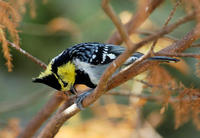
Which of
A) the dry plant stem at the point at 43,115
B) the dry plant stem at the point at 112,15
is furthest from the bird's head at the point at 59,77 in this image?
the dry plant stem at the point at 112,15

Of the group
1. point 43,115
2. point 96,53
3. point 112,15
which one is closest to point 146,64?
point 96,53

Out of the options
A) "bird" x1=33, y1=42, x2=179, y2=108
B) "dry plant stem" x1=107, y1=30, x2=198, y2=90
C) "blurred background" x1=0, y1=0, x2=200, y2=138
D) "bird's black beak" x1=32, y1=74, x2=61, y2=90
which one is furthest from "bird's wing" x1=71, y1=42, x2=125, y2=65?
"blurred background" x1=0, y1=0, x2=200, y2=138

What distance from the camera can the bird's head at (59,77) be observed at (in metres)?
1.75

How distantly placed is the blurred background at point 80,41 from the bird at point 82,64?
935mm

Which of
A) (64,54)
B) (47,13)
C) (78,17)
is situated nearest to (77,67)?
(64,54)

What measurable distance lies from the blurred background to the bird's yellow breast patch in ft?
3.69

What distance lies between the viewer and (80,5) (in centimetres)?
430

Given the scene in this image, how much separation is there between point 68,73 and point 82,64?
0.35 ft

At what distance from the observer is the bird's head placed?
175 centimetres

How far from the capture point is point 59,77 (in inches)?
71.3

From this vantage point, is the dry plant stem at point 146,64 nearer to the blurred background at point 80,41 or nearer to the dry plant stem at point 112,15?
the dry plant stem at point 112,15

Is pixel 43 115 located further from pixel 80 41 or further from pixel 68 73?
pixel 80 41

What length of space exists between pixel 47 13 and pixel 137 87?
237 cm

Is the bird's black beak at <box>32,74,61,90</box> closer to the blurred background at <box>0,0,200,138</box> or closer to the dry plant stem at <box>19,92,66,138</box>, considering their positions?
the dry plant stem at <box>19,92,66,138</box>
